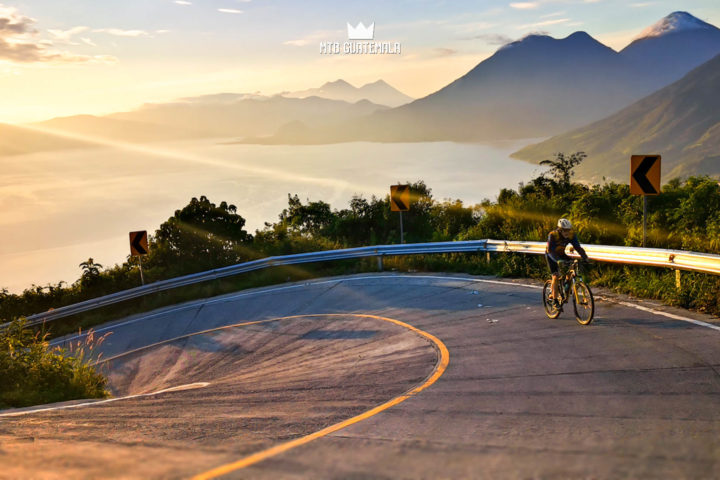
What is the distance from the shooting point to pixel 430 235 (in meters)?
22.8

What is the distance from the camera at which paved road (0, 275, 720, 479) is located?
4637 millimetres

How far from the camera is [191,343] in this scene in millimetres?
13836

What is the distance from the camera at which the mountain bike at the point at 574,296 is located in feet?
32.2

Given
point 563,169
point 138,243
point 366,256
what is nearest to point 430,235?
point 366,256

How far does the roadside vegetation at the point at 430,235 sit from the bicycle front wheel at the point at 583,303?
2.05 m

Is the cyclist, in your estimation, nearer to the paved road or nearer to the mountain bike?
the mountain bike

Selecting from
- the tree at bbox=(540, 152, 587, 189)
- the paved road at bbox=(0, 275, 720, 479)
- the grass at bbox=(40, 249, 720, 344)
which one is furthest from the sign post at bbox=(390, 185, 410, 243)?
the tree at bbox=(540, 152, 587, 189)

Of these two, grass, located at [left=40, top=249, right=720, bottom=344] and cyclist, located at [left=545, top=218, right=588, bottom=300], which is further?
grass, located at [left=40, top=249, right=720, bottom=344]

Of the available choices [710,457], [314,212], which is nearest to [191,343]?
[710,457]

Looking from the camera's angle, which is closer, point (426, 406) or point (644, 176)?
point (426, 406)

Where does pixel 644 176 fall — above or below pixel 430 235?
above

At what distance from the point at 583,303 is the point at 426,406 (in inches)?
186

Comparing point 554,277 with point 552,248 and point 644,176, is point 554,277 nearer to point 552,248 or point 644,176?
point 552,248

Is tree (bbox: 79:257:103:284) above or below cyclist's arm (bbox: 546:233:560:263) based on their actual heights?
below
